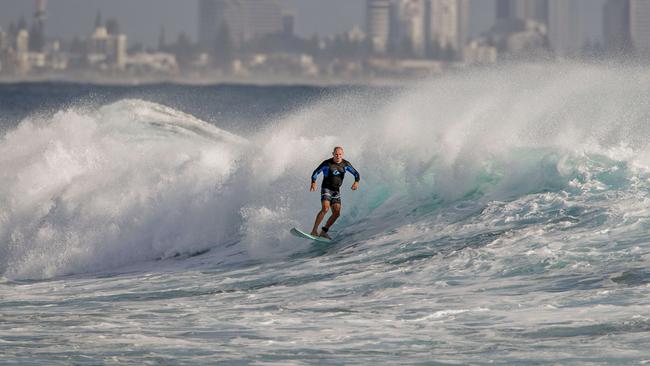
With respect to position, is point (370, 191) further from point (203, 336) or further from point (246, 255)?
point (203, 336)

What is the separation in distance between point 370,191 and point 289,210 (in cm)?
189

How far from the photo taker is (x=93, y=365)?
11.2 meters

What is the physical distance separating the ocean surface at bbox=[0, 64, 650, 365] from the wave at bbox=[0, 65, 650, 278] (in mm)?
51

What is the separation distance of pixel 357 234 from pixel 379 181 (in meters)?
2.23

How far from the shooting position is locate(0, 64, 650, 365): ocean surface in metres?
12.0

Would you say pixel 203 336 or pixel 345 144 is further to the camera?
pixel 345 144

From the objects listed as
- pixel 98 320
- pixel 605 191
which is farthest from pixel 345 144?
pixel 98 320

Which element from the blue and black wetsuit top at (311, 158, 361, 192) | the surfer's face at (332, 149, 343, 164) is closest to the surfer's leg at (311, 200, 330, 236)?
the blue and black wetsuit top at (311, 158, 361, 192)

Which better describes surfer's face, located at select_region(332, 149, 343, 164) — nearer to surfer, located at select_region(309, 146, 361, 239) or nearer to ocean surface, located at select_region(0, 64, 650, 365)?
surfer, located at select_region(309, 146, 361, 239)

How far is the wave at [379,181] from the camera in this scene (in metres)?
17.5

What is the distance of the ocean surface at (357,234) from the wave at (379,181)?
51mm

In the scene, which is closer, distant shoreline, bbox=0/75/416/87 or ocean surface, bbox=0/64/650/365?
ocean surface, bbox=0/64/650/365

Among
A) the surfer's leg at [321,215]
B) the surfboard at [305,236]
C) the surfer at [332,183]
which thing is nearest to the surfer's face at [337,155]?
the surfer at [332,183]

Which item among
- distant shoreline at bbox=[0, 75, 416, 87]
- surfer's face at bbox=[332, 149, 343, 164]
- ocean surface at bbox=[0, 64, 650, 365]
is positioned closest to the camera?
ocean surface at bbox=[0, 64, 650, 365]
